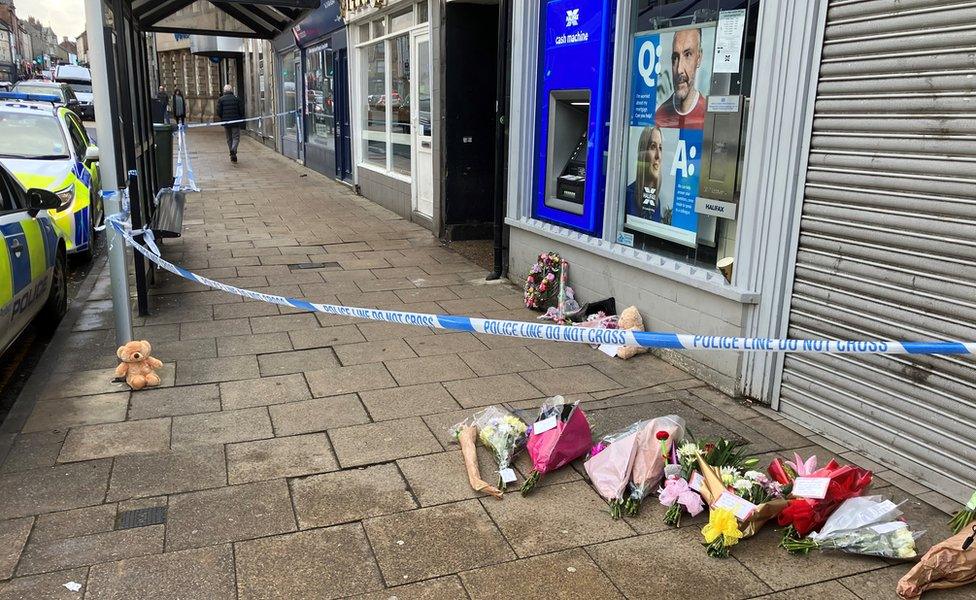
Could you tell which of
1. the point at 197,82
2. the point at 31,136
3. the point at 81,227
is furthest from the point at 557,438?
the point at 197,82

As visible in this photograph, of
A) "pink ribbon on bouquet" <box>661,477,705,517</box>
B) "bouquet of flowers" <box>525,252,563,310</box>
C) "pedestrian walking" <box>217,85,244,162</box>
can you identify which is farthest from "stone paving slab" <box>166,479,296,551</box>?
"pedestrian walking" <box>217,85,244,162</box>

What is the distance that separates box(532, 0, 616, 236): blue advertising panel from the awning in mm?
3869

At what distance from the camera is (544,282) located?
6.90m

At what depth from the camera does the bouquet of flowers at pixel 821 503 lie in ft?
10.8

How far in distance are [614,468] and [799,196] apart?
6.50 feet

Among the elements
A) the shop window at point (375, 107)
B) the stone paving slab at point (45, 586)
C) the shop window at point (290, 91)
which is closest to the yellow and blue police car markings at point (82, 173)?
the shop window at point (375, 107)

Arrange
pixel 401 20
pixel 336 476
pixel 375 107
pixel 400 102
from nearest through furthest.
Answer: pixel 336 476 → pixel 401 20 → pixel 400 102 → pixel 375 107

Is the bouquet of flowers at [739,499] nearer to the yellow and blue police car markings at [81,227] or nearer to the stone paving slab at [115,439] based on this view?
the stone paving slab at [115,439]

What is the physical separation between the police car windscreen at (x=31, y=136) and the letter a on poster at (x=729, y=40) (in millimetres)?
7635

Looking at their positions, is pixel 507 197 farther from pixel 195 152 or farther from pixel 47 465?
pixel 195 152

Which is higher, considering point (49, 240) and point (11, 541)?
point (49, 240)

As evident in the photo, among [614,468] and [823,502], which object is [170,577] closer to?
[614,468]

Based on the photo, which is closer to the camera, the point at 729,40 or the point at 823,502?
the point at 823,502

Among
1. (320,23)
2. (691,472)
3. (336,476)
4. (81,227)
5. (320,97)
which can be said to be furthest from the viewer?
(320,97)
